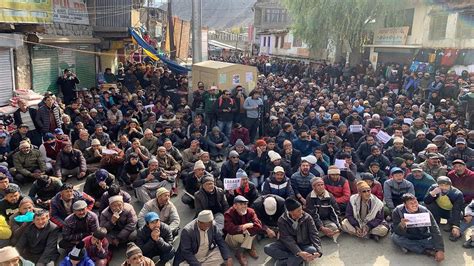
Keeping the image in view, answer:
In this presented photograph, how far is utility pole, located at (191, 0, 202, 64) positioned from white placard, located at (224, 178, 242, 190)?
978 cm

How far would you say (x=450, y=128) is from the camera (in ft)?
34.6

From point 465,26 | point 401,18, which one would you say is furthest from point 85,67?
point 401,18

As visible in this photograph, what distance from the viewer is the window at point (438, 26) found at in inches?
772

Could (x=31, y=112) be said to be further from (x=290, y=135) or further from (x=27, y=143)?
(x=290, y=135)

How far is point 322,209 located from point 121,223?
3136 millimetres

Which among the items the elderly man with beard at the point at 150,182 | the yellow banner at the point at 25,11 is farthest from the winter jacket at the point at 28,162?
the yellow banner at the point at 25,11

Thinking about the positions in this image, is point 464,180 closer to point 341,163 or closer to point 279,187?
point 341,163

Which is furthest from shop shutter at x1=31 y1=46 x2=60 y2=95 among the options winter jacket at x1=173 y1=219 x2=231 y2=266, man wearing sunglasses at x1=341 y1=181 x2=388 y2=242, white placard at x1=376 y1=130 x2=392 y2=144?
man wearing sunglasses at x1=341 y1=181 x2=388 y2=242

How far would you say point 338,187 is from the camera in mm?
7285

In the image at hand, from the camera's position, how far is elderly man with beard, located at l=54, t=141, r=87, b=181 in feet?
28.2

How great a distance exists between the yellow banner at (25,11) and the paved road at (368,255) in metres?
7.13

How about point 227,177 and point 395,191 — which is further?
point 227,177

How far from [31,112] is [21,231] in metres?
5.03

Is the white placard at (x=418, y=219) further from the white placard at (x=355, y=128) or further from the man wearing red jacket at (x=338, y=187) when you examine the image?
the white placard at (x=355, y=128)
